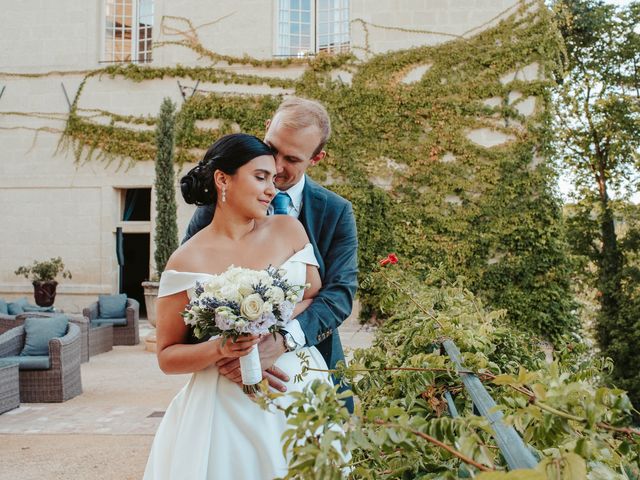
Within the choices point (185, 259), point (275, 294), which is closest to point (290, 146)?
point (185, 259)

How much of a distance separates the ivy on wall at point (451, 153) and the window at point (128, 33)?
4.73 feet

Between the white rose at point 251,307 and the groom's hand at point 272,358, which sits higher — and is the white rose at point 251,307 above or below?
above

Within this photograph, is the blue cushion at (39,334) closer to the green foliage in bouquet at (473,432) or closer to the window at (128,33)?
the green foliage in bouquet at (473,432)

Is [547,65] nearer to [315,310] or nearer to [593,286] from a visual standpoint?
[593,286]

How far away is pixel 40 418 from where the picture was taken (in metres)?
5.55

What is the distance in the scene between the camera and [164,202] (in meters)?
10.9

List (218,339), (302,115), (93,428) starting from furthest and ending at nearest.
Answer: (93,428), (302,115), (218,339)

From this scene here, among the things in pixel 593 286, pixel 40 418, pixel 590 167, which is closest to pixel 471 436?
pixel 40 418

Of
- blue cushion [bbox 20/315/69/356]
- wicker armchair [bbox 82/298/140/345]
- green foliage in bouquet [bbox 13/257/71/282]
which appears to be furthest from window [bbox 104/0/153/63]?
blue cushion [bbox 20/315/69/356]

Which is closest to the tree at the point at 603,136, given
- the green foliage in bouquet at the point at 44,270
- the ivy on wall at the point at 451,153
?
the ivy on wall at the point at 451,153

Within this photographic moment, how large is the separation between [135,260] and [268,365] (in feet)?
46.0

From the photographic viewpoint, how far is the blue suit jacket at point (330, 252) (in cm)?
201

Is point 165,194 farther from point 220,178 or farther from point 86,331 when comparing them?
point 220,178

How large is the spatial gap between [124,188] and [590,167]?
479 inches
